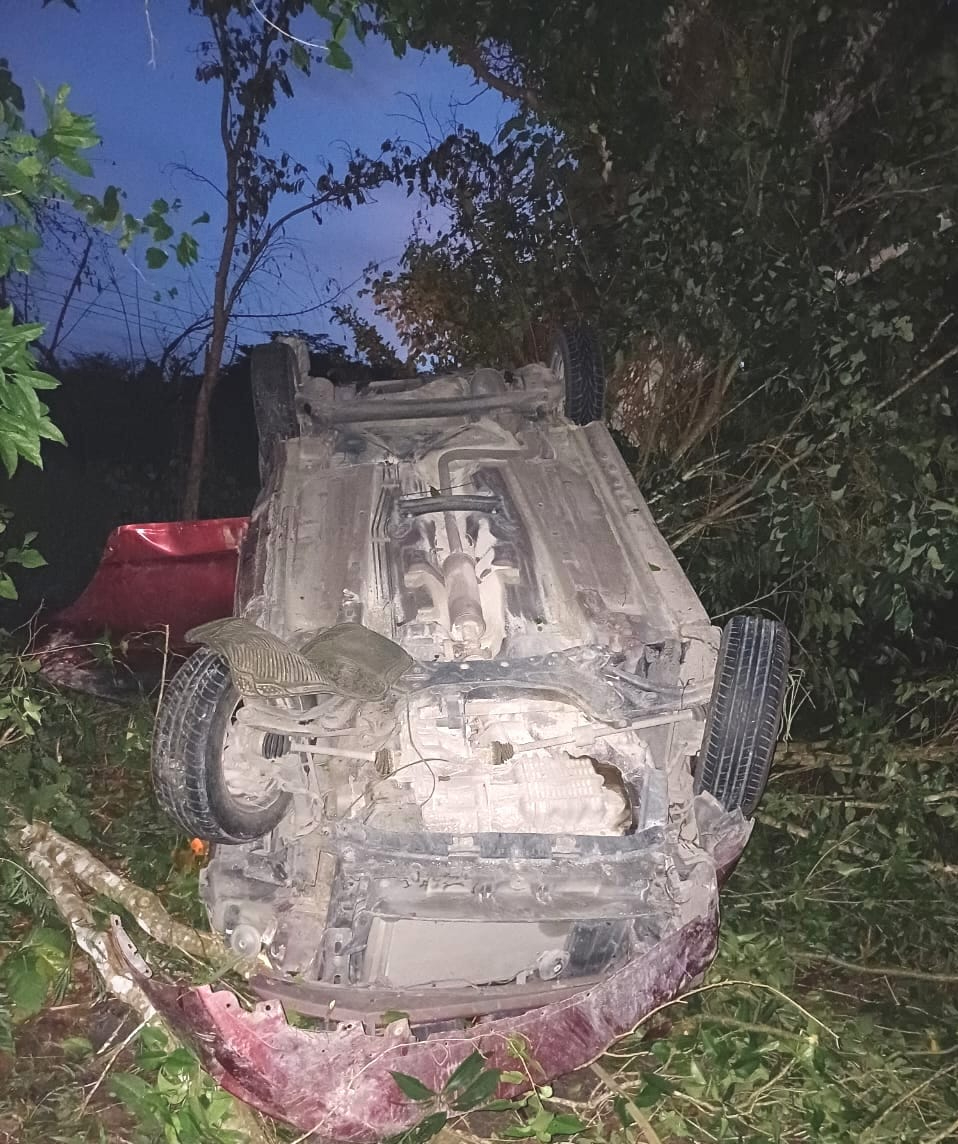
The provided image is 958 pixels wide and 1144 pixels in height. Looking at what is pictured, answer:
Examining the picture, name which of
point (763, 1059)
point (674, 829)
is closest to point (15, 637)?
point (674, 829)

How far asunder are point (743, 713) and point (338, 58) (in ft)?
7.34

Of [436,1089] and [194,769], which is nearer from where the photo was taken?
[436,1089]

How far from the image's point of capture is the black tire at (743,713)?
2.65 metres

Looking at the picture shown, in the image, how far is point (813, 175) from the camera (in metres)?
5.44

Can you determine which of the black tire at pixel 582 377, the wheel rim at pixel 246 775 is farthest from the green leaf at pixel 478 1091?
the black tire at pixel 582 377

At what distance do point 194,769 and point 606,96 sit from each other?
5.14m

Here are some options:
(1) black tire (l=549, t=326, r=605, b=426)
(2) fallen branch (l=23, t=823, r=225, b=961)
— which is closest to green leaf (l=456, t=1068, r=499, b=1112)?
(2) fallen branch (l=23, t=823, r=225, b=961)

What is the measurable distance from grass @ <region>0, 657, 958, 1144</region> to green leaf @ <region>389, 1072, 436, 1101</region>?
357 mm

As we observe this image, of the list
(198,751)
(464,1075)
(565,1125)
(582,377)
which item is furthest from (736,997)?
(582,377)

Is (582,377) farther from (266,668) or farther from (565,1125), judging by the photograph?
(565,1125)

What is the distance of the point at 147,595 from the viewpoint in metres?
4.98

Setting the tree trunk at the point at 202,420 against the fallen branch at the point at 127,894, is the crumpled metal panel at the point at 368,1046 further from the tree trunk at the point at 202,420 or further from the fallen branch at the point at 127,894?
the tree trunk at the point at 202,420

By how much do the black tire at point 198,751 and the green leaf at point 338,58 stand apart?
69.2 inches

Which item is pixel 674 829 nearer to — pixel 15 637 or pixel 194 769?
pixel 194 769
